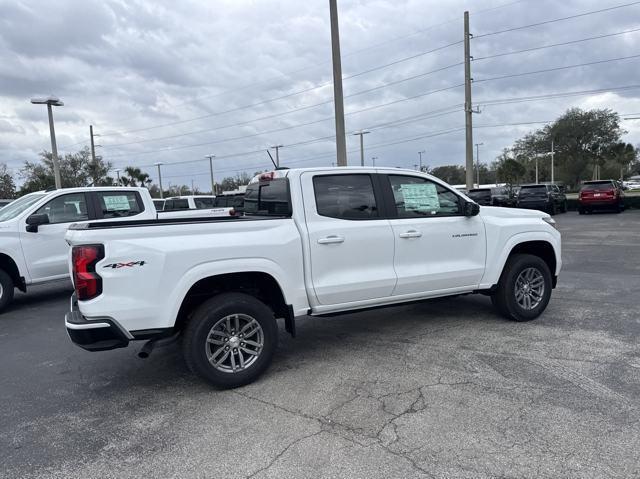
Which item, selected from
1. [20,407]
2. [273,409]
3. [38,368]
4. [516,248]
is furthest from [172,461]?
[516,248]

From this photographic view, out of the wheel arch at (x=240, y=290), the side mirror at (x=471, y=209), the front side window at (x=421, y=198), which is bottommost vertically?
the wheel arch at (x=240, y=290)

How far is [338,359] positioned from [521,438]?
2.00m

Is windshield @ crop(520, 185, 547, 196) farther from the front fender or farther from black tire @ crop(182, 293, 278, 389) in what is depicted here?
black tire @ crop(182, 293, 278, 389)

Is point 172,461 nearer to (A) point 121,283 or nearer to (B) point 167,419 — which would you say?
(B) point 167,419

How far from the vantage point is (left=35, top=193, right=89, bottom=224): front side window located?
8062mm

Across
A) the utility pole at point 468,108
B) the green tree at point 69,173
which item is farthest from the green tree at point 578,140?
the green tree at point 69,173

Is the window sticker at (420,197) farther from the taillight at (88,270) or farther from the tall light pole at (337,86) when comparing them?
the tall light pole at (337,86)

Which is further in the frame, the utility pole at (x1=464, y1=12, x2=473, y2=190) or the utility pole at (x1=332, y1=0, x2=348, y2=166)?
the utility pole at (x1=464, y1=12, x2=473, y2=190)

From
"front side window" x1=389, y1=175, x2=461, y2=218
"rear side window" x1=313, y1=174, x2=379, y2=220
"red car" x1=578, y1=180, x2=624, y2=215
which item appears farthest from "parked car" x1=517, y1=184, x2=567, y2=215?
"rear side window" x1=313, y1=174, x2=379, y2=220

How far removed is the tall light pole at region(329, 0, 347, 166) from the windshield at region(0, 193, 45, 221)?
28.1 feet

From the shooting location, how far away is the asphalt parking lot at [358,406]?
3.03 meters

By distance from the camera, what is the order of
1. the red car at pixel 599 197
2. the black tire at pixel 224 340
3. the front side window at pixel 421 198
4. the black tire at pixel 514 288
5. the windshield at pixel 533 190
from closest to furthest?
the black tire at pixel 224 340
the front side window at pixel 421 198
the black tire at pixel 514 288
the red car at pixel 599 197
the windshield at pixel 533 190

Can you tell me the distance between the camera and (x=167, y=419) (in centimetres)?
372

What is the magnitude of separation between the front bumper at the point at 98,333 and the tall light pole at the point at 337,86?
37.6 ft
